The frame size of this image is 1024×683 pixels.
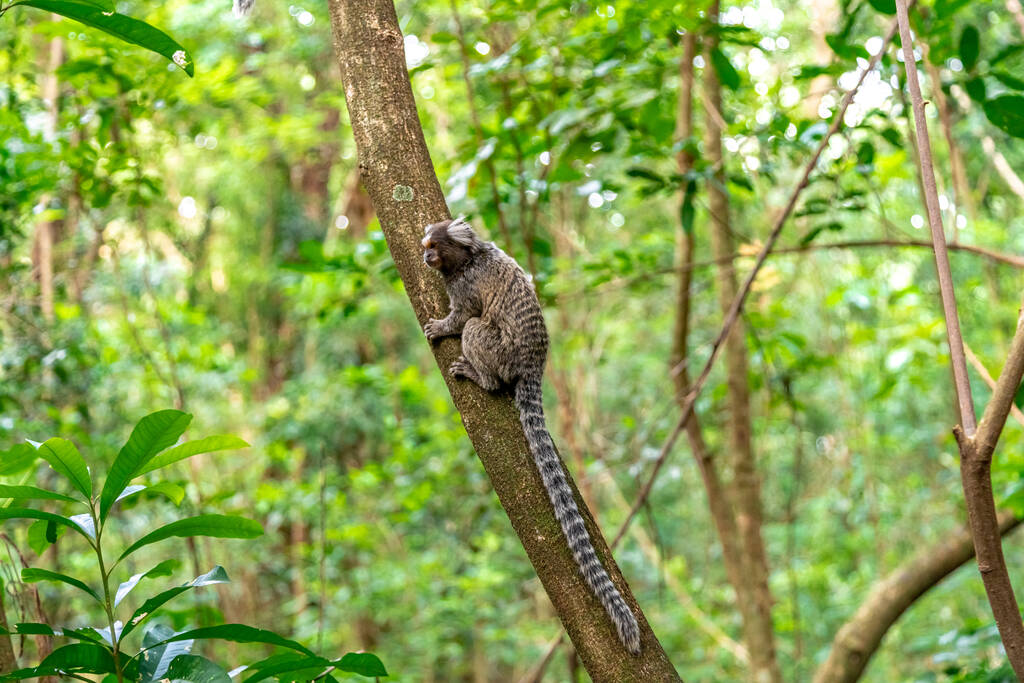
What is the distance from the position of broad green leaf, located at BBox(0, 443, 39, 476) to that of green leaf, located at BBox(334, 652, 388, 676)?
759 millimetres

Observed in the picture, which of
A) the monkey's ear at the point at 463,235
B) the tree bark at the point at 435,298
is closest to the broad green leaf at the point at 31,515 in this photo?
the tree bark at the point at 435,298

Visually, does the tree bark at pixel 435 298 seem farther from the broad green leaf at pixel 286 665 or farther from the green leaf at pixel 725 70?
the green leaf at pixel 725 70

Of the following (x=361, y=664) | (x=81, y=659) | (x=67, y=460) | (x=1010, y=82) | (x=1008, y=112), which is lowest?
(x=361, y=664)

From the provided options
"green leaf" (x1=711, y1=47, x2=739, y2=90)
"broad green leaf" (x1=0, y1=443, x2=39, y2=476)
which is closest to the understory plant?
"broad green leaf" (x1=0, y1=443, x2=39, y2=476)

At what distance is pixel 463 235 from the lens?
294cm

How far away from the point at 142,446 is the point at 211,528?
0.26 meters

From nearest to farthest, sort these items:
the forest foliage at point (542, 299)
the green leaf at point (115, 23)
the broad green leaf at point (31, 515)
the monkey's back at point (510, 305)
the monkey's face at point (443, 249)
→ the broad green leaf at point (31, 515)
the green leaf at point (115, 23)
the monkey's face at point (443, 249)
the monkey's back at point (510, 305)
the forest foliage at point (542, 299)

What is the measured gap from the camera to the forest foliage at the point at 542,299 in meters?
3.38

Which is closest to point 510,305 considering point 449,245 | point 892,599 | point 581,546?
point 449,245

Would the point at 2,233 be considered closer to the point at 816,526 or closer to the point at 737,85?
the point at 737,85

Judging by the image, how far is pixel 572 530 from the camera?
1.83 meters

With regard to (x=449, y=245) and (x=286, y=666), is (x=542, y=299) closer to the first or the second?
(x=449, y=245)

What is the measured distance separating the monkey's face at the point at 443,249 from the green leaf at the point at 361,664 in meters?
0.88

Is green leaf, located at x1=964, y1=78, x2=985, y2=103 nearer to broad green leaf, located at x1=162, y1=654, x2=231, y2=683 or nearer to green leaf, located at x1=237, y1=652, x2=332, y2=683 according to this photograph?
green leaf, located at x1=237, y1=652, x2=332, y2=683
